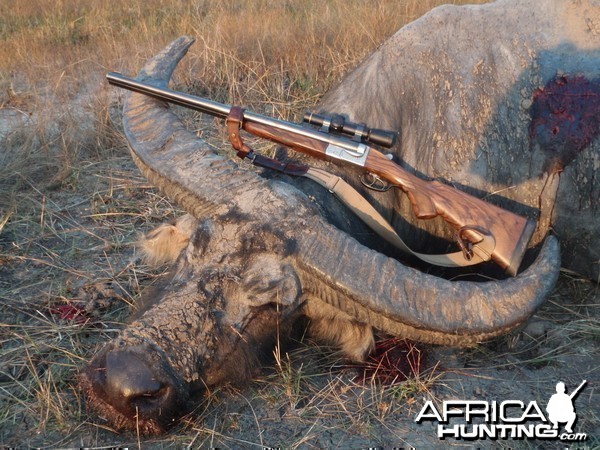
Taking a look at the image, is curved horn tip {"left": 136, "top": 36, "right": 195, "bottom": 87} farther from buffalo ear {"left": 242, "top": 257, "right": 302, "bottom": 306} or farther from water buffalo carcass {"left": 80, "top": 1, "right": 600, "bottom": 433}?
buffalo ear {"left": 242, "top": 257, "right": 302, "bottom": 306}

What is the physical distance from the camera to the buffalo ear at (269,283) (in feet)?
8.84

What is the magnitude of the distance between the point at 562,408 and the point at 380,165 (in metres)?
1.39

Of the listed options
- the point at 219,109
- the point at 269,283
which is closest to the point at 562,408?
the point at 269,283

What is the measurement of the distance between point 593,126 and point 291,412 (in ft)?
7.22

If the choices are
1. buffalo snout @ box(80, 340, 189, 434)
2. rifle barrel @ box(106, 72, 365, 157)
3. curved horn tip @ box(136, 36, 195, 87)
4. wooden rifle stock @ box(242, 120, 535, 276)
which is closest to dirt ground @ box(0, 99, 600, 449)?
buffalo snout @ box(80, 340, 189, 434)

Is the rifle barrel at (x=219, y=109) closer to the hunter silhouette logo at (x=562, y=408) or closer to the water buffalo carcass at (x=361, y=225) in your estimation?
the water buffalo carcass at (x=361, y=225)

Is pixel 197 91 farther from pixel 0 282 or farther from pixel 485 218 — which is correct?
pixel 485 218

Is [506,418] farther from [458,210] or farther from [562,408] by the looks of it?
[458,210]

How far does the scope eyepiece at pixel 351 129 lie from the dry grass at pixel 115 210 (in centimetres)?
113

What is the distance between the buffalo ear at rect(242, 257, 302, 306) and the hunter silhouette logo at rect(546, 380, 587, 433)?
122cm

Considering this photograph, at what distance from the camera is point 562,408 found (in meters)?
2.79

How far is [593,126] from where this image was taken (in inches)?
137

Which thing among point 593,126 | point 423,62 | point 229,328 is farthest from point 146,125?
point 593,126

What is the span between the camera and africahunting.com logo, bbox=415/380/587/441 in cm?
271
